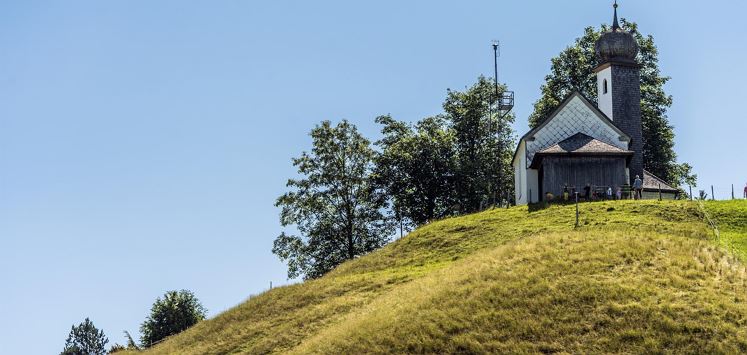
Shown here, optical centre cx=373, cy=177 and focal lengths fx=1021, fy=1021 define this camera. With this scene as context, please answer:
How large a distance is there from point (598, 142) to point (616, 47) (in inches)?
394

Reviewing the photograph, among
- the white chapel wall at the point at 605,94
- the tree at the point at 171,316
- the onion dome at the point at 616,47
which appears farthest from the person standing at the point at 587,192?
the tree at the point at 171,316

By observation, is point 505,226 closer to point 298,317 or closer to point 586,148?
point 586,148

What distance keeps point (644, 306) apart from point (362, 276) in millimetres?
18663

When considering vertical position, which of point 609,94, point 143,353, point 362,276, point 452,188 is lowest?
point 143,353

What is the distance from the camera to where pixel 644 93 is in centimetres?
7956

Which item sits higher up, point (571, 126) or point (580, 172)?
point (571, 126)

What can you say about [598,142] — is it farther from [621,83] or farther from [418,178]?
[418,178]

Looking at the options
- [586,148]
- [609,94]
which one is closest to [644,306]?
[586,148]

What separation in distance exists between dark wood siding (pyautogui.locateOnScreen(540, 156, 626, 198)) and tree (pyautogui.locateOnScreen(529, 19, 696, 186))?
1661 centimetres

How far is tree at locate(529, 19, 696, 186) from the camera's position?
7762cm

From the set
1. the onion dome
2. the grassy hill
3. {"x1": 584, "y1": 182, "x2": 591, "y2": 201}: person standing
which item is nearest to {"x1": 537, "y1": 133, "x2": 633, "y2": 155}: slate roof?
{"x1": 584, "y1": 182, "x2": 591, "y2": 201}: person standing

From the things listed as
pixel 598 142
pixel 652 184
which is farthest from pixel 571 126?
pixel 652 184

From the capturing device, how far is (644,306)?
1463 inches

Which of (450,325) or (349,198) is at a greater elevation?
(349,198)
